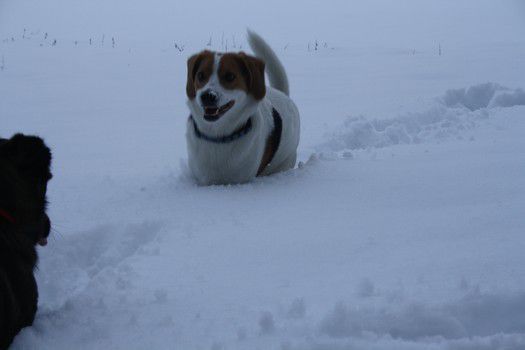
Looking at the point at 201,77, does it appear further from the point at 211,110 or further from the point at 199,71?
the point at 211,110

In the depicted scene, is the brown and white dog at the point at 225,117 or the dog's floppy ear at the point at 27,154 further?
the brown and white dog at the point at 225,117

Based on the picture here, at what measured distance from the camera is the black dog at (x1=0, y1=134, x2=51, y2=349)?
69.7 inches

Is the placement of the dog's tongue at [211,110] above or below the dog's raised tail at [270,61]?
below

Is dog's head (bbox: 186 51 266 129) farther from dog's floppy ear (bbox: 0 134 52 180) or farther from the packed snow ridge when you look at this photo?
dog's floppy ear (bbox: 0 134 52 180)

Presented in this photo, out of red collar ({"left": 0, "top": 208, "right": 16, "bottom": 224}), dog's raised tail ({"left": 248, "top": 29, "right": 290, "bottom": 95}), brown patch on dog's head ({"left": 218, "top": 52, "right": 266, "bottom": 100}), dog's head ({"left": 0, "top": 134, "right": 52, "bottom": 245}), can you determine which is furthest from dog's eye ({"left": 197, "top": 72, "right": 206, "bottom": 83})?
red collar ({"left": 0, "top": 208, "right": 16, "bottom": 224})

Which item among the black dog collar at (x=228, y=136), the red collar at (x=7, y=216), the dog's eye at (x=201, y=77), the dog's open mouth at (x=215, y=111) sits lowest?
the black dog collar at (x=228, y=136)

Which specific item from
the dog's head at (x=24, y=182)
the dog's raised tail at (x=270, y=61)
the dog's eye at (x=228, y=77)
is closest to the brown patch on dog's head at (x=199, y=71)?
the dog's eye at (x=228, y=77)

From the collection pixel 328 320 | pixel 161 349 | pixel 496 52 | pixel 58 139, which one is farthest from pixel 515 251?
pixel 496 52

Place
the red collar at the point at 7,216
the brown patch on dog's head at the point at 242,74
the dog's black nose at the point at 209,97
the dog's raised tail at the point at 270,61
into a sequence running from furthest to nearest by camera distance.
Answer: the dog's raised tail at the point at 270,61
the brown patch on dog's head at the point at 242,74
the dog's black nose at the point at 209,97
the red collar at the point at 7,216

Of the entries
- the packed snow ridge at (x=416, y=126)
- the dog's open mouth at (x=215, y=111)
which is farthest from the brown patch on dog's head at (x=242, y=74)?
the packed snow ridge at (x=416, y=126)

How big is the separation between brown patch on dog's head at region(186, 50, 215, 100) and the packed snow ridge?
1.36m

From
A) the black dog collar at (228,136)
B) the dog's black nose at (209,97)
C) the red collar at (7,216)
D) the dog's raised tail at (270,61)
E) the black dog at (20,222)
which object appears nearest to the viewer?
the black dog at (20,222)

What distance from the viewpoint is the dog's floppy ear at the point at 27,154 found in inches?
78.4

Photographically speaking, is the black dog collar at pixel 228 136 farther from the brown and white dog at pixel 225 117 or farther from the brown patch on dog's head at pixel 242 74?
the brown patch on dog's head at pixel 242 74
